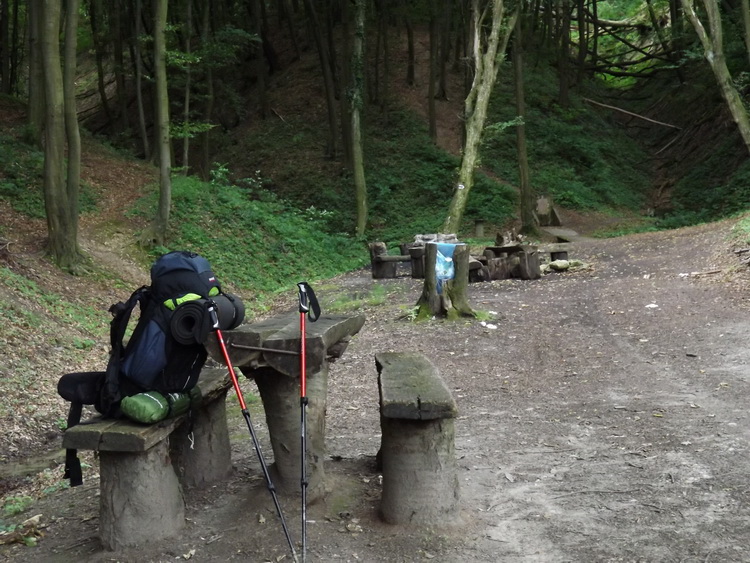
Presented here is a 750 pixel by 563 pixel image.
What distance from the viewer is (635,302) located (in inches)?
449

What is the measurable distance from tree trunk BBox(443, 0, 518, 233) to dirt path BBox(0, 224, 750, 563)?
17.1 feet

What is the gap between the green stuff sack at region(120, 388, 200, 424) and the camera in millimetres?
4383

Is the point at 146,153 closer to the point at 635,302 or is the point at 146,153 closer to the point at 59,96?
the point at 59,96

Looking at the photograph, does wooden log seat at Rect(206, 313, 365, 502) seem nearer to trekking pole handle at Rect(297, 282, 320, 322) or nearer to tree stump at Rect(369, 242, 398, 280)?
trekking pole handle at Rect(297, 282, 320, 322)

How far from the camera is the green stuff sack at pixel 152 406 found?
438 cm

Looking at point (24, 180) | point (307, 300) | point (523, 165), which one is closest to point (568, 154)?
point (523, 165)

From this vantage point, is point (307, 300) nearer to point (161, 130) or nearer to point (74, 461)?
point (74, 461)

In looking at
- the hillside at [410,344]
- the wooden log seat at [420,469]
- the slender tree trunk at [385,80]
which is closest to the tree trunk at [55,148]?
the hillside at [410,344]

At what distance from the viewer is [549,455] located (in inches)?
227

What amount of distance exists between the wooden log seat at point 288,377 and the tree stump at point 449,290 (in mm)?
6134

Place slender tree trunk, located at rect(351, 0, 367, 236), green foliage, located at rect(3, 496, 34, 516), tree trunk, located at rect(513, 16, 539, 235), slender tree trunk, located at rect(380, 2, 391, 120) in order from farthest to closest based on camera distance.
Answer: slender tree trunk, located at rect(380, 2, 391, 120)
slender tree trunk, located at rect(351, 0, 367, 236)
tree trunk, located at rect(513, 16, 539, 235)
green foliage, located at rect(3, 496, 34, 516)

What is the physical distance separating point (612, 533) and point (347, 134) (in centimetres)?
2510

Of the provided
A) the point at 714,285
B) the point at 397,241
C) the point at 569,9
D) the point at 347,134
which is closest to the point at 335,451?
the point at 714,285

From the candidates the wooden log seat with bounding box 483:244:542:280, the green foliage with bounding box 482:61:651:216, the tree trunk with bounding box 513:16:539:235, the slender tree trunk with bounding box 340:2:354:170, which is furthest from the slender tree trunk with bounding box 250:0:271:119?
the wooden log seat with bounding box 483:244:542:280
